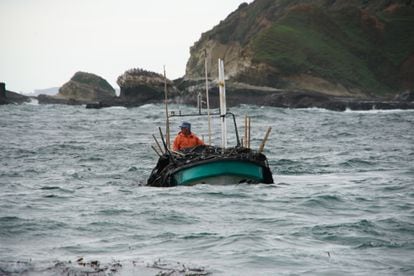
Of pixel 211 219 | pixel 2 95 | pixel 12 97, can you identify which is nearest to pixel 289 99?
pixel 2 95

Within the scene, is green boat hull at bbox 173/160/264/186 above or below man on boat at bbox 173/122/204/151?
below

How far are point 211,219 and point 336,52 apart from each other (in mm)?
92692

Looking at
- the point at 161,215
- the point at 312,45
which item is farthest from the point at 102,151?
the point at 312,45

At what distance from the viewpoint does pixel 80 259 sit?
10.4m

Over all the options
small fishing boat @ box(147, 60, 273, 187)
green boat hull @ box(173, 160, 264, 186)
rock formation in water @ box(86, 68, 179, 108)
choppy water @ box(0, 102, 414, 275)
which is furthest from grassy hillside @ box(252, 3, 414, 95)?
green boat hull @ box(173, 160, 264, 186)

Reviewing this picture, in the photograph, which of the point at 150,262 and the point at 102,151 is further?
the point at 102,151

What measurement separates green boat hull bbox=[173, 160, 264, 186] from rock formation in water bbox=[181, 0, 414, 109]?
196 feet

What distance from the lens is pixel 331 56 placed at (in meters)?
101

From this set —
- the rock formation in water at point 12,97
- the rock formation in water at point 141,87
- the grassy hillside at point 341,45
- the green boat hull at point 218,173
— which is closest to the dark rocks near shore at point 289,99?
the rock formation in water at point 141,87

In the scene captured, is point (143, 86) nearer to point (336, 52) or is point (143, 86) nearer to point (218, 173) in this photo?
point (336, 52)

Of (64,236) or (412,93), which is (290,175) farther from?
(412,93)

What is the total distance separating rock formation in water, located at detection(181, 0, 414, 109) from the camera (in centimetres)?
9206

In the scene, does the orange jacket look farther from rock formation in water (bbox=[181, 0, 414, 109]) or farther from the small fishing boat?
rock formation in water (bbox=[181, 0, 414, 109])

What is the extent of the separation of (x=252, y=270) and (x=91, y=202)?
712cm
